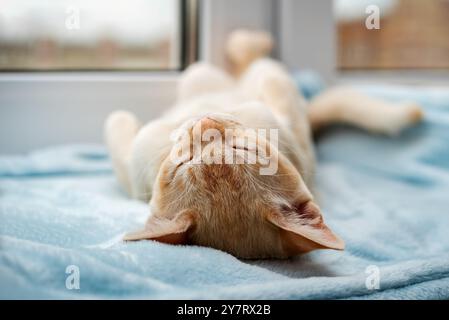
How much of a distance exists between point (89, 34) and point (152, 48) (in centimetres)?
19

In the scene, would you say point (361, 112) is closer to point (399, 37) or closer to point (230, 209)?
point (399, 37)

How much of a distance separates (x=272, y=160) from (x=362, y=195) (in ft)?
1.35

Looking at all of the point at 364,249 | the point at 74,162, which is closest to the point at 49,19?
the point at 74,162

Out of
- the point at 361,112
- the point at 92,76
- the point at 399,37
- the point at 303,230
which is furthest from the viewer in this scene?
the point at 399,37

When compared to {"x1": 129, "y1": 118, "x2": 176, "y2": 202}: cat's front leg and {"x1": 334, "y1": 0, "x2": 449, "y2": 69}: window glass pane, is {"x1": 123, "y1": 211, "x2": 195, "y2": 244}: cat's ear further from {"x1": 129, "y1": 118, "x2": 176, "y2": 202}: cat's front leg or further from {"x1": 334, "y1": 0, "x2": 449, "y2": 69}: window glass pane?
{"x1": 334, "y1": 0, "x2": 449, "y2": 69}: window glass pane

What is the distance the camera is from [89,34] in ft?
4.81

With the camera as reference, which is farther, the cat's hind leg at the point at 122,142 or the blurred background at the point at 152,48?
the blurred background at the point at 152,48

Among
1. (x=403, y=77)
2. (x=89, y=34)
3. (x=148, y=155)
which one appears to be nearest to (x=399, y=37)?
(x=403, y=77)

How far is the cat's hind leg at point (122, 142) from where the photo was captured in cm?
109

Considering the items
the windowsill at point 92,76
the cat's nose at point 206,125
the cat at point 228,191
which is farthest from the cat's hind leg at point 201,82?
the cat's nose at point 206,125

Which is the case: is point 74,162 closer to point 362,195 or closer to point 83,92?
point 83,92

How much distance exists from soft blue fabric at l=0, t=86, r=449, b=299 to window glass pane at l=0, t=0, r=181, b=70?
27 cm

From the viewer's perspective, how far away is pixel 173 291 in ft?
1.83

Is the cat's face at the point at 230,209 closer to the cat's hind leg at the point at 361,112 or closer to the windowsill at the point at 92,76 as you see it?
the cat's hind leg at the point at 361,112
